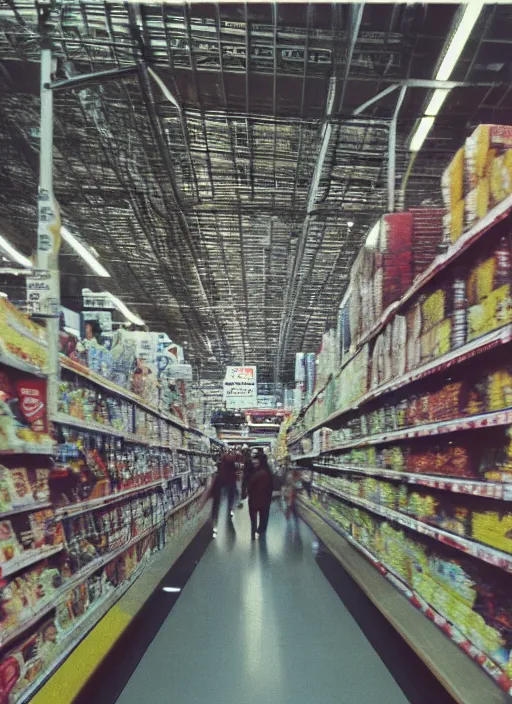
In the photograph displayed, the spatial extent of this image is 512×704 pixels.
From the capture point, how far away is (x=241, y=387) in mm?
13727

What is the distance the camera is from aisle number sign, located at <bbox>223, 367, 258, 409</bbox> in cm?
1373

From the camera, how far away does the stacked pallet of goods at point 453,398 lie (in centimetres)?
230

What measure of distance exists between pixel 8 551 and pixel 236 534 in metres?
7.26

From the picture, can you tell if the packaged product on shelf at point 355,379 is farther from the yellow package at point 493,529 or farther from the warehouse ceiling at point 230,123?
the yellow package at point 493,529

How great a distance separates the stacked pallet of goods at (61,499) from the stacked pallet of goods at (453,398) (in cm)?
181

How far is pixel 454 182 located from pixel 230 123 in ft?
9.88

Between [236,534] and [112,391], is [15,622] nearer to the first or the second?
[112,391]

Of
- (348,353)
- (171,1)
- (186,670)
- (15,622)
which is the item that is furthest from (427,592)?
(171,1)

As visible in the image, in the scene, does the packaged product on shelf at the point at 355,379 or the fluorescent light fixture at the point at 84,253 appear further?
the fluorescent light fixture at the point at 84,253

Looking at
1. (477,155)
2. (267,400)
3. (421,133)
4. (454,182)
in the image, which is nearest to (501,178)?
(477,155)

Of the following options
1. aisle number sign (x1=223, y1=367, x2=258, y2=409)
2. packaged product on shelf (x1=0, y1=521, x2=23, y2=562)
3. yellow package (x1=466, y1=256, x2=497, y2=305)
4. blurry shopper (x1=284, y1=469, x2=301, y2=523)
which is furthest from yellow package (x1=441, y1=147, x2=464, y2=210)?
aisle number sign (x1=223, y1=367, x2=258, y2=409)

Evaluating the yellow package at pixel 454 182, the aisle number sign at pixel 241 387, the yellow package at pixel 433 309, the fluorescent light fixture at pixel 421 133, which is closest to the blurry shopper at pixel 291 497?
the aisle number sign at pixel 241 387

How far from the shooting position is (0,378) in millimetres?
2463

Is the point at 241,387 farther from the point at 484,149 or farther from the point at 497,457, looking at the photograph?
the point at 484,149
